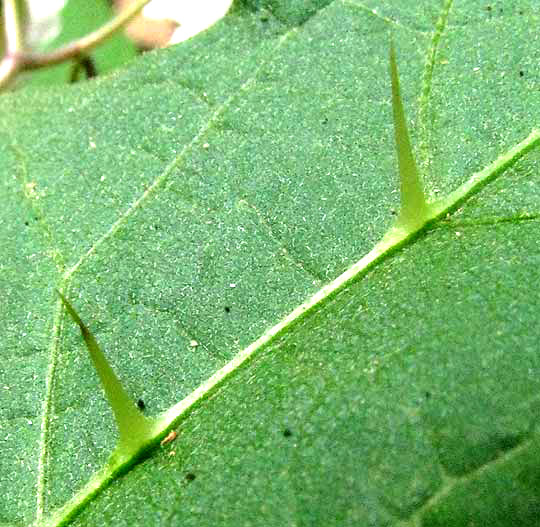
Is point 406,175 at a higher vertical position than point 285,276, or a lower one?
higher

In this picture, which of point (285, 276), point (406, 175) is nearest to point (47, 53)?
point (285, 276)

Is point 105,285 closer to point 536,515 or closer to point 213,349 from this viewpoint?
point 213,349

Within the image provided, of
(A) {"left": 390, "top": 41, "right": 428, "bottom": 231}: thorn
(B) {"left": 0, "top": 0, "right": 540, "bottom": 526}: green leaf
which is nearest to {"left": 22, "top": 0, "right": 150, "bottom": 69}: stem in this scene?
(B) {"left": 0, "top": 0, "right": 540, "bottom": 526}: green leaf

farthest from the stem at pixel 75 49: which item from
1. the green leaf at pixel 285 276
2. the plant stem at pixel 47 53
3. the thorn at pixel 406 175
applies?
the thorn at pixel 406 175

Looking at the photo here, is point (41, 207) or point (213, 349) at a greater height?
point (41, 207)

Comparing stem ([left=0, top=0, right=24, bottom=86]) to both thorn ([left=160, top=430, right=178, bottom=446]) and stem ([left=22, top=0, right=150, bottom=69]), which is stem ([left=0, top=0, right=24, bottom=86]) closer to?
stem ([left=22, top=0, right=150, bottom=69])

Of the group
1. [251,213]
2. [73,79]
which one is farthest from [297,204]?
[73,79]

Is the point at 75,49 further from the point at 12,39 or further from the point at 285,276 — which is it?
the point at 285,276

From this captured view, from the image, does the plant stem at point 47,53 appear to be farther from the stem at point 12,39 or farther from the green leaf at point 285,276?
the green leaf at point 285,276
